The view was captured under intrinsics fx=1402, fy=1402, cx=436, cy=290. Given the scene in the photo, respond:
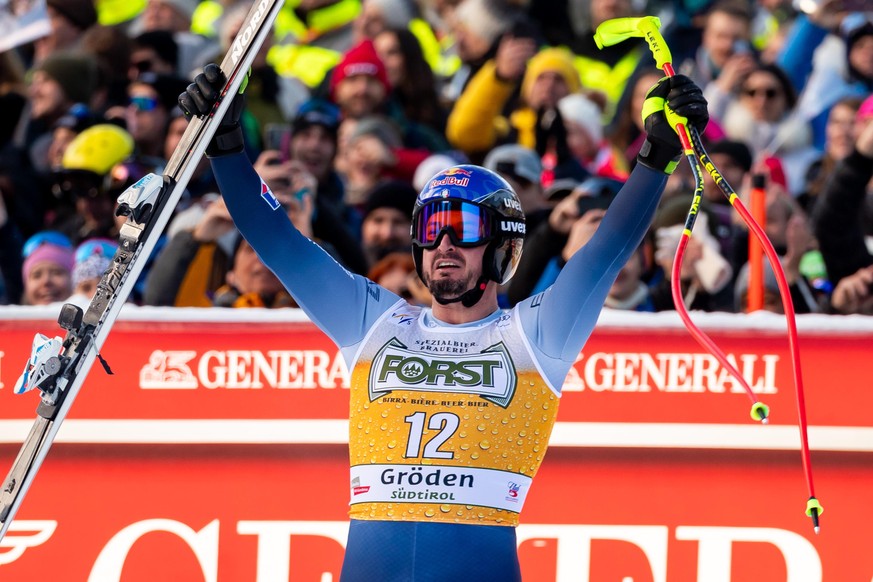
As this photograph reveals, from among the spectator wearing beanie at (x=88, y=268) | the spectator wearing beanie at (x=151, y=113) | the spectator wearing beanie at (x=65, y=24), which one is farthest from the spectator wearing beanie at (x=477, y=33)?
the spectator wearing beanie at (x=88, y=268)

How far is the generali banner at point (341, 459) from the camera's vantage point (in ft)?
17.4

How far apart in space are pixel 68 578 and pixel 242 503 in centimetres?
72

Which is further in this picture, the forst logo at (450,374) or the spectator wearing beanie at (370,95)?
the spectator wearing beanie at (370,95)

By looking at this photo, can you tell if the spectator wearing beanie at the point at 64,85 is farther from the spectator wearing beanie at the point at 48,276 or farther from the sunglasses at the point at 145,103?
the spectator wearing beanie at the point at 48,276

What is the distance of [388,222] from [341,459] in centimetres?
200

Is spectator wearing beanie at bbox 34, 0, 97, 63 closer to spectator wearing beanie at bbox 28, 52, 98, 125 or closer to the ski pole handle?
spectator wearing beanie at bbox 28, 52, 98, 125

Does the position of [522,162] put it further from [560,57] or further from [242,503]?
[242,503]

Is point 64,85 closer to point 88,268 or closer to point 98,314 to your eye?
point 88,268

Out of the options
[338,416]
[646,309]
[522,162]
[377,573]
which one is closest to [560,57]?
[522,162]

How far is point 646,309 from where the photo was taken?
6.47 meters

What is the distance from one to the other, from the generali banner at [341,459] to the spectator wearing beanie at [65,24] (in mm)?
5025

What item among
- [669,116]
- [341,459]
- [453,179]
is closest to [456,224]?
[453,179]

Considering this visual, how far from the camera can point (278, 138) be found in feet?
26.7

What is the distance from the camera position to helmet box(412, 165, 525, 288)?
4.45 metres
